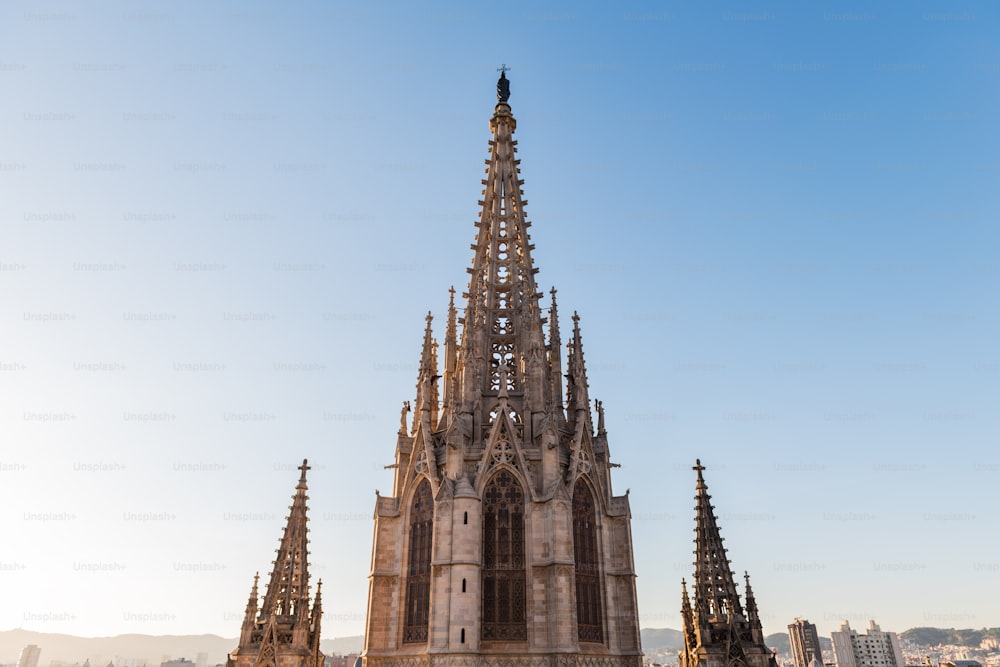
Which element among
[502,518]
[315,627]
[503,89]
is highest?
[503,89]

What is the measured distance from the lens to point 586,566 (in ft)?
110

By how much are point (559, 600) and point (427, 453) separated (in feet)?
30.5

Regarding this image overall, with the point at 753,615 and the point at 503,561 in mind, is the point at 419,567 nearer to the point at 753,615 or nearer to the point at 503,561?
the point at 503,561

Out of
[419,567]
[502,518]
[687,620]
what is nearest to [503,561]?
[502,518]

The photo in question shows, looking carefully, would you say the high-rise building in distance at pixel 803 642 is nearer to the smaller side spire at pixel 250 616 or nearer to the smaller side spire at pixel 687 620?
the smaller side spire at pixel 687 620

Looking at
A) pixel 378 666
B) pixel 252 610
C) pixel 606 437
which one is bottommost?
pixel 378 666

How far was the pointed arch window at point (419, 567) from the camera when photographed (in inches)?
1257

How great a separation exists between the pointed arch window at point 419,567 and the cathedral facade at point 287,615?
4.16 metres

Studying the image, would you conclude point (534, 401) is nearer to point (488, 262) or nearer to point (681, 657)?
point (488, 262)

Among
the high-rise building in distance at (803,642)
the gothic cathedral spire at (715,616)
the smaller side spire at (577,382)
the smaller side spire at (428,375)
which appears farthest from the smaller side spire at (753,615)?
the high-rise building in distance at (803,642)

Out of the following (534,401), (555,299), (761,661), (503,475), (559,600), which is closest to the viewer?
(761,661)

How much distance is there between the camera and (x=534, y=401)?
3616 cm

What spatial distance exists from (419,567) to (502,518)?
446 cm

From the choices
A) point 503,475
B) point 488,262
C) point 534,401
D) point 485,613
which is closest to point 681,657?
point 485,613
